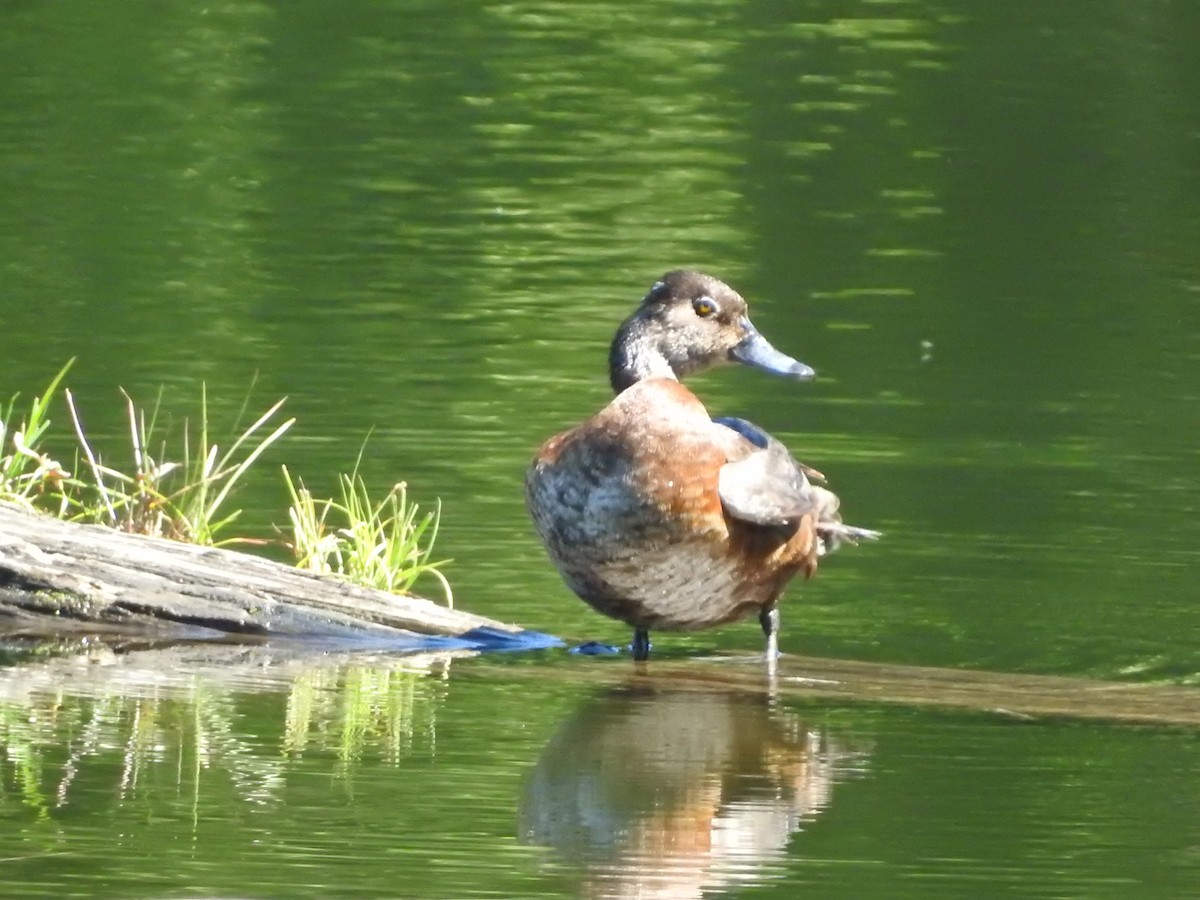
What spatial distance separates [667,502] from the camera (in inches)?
284

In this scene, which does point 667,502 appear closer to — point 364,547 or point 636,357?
point 636,357

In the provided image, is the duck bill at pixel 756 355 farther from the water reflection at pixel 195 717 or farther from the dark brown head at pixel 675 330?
the water reflection at pixel 195 717

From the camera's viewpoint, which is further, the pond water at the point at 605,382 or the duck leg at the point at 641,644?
the duck leg at the point at 641,644

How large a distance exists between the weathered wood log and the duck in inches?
20.1

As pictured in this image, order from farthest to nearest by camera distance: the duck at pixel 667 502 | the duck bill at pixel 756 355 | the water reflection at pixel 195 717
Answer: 1. the duck bill at pixel 756 355
2. the duck at pixel 667 502
3. the water reflection at pixel 195 717

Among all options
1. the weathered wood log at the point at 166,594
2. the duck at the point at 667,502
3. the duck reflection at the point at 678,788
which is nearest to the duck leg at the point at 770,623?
the duck at the point at 667,502

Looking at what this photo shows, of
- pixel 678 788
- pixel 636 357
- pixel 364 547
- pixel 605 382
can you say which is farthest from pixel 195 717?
pixel 605 382

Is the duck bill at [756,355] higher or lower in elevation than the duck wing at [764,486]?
higher

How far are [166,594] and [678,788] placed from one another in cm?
189

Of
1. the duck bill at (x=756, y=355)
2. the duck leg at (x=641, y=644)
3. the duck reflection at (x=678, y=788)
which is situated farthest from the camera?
the duck bill at (x=756, y=355)

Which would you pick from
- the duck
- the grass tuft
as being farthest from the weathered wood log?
the duck

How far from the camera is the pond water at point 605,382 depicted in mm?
5629

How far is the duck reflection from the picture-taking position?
535 centimetres

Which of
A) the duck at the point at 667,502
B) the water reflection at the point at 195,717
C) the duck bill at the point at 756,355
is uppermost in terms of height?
the duck bill at the point at 756,355
